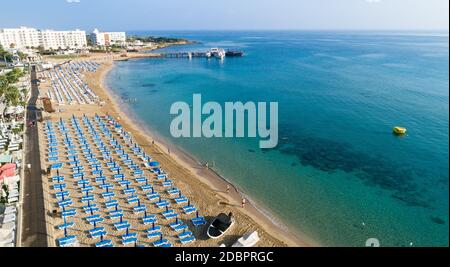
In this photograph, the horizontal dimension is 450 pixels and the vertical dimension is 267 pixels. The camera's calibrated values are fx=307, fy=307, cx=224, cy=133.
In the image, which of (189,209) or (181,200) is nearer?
(189,209)

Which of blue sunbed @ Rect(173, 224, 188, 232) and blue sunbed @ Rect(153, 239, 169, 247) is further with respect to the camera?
blue sunbed @ Rect(173, 224, 188, 232)

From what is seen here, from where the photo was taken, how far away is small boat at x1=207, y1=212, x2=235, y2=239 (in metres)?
21.3

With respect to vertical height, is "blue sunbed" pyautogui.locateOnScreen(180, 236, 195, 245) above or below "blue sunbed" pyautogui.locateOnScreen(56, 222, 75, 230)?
below

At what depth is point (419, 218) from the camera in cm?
2491

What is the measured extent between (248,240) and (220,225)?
2.31 metres

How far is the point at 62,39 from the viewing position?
514ft

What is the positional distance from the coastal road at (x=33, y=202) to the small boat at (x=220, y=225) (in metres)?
10.6

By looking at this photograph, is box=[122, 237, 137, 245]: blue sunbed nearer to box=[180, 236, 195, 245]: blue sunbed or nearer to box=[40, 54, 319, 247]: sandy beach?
box=[40, 54, 319, 247]: sandy beach

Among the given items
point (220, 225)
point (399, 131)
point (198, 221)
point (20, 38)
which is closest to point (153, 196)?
point (198, 221)

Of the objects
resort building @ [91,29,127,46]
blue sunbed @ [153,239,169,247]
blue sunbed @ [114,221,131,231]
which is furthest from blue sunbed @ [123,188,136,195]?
resort building @ [91,29,127,46]

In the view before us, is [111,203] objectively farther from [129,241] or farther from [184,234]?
[184,234]

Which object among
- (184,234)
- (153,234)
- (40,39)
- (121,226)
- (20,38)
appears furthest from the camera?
(40,39)

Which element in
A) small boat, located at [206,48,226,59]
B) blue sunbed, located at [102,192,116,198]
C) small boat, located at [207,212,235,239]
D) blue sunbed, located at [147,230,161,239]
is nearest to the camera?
blue sunbed, located at [147,230,161,239]
